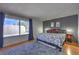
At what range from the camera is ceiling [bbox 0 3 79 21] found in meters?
1.69

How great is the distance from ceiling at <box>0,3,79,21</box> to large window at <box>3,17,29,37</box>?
0.13 metres

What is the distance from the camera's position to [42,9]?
5.72 feet

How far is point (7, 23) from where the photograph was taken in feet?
5.55

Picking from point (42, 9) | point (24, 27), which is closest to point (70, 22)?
point (42, 9)

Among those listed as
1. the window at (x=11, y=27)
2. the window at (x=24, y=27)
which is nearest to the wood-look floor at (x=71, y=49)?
the window at (x=24, y=27)

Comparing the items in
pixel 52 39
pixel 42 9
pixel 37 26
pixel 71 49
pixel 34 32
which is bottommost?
pixel 71 49

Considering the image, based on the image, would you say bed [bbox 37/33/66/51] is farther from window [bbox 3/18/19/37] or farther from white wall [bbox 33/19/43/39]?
window [bbox 3/18/19/37]

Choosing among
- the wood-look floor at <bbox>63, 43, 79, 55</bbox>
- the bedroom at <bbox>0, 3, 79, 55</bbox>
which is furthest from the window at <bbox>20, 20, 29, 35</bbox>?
the wood-look floor at <bbox>63, 43, 79, 55</bbox>

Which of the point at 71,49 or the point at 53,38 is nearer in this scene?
the point at 71,49

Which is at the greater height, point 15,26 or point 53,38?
point 15,26

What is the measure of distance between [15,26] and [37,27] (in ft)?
1.34

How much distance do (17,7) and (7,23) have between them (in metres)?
0.34

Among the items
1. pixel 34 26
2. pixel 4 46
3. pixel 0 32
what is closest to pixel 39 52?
pixel 34 26

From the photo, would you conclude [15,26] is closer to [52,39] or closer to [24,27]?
[24,27]
